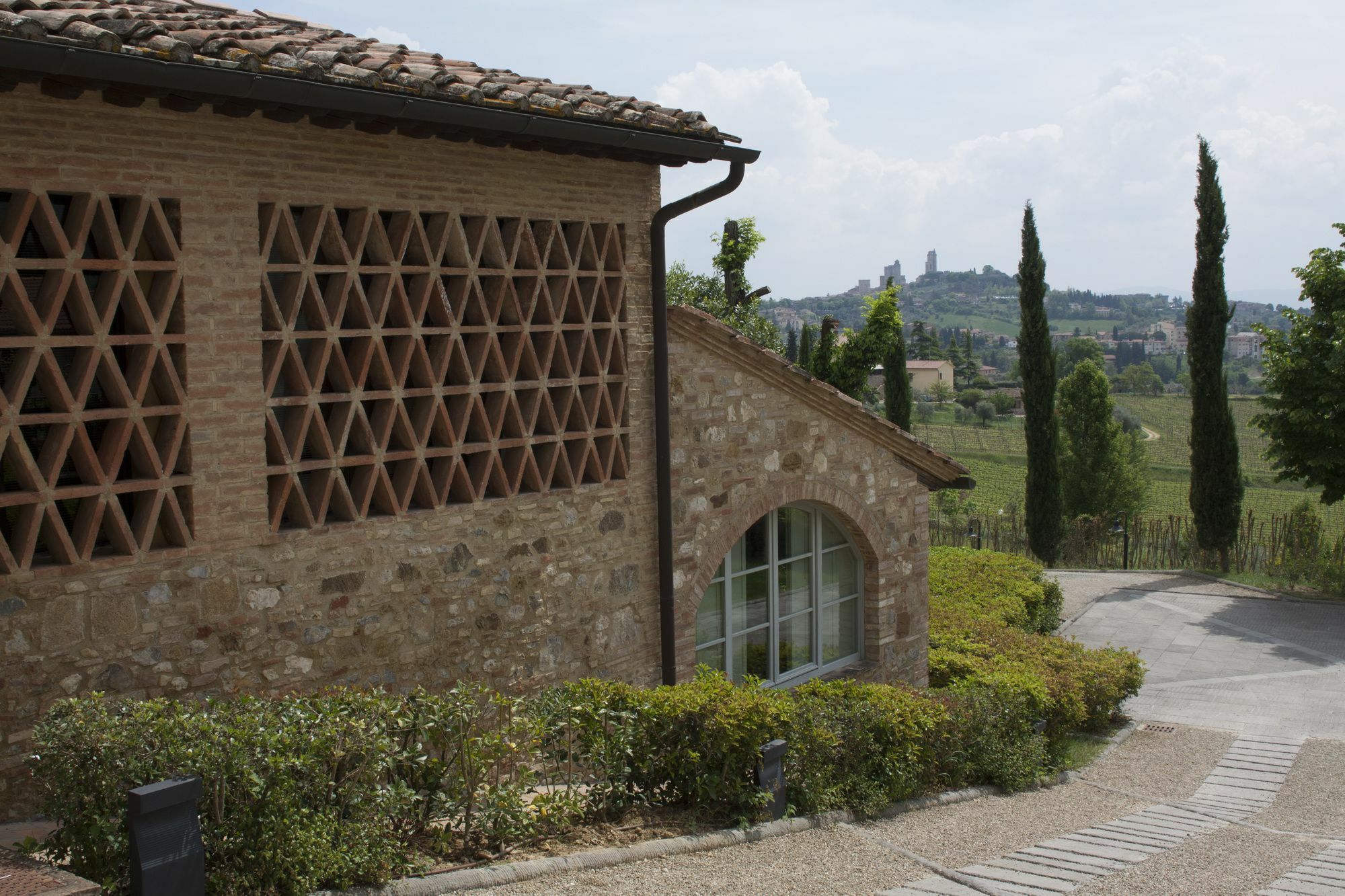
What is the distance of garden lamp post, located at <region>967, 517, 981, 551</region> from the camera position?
90.2 feet

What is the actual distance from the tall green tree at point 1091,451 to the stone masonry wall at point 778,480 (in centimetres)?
2545

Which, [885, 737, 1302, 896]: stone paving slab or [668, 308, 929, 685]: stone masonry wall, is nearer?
[885, 737, 1302, 896]: stone paving slab

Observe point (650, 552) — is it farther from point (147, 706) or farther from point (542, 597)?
point (147, 706)

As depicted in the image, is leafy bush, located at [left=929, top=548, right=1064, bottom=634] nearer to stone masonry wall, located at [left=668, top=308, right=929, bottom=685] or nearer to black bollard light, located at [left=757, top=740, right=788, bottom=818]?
stone masonry wall, located at [left=668, top=308, right=929, bottom=685]

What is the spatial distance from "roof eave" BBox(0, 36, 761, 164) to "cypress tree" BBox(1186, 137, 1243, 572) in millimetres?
18718

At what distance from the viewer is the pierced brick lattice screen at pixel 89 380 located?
5.32m

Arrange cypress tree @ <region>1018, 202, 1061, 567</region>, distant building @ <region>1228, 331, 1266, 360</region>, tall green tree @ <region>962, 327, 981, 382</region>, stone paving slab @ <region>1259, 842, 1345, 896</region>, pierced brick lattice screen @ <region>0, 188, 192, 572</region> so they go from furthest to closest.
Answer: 1. distant building @ <region>1228, 331, 1266, 360</region>
2. tall green tree @ <region>962, 327, 981, 382</region>
3. cypress tree @ <region>1018, 202, 1061, 567</region>
4. stone paving slab @ <region>1259, 842, 1345, 896</region>
5. pierced brick lattice screen @ <region>0, 188, 192, 572</region>

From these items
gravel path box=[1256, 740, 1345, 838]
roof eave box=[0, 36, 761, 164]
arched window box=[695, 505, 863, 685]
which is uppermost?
roof eave box=[0, 36, 761, 164]

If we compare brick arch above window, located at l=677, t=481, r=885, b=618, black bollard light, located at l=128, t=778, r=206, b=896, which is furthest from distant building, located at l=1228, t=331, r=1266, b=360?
black bollard light, located at l=128, t=778, r=206, b=896

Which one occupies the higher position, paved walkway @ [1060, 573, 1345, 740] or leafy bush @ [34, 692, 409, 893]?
leafy bush @ [34, 692, 409, 893]

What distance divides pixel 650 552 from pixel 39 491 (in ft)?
14.1

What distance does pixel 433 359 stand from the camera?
7086 millimetres

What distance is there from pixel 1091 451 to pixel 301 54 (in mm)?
33235

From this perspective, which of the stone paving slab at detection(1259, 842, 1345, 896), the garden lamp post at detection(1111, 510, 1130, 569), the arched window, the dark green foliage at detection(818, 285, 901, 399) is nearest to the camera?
the stone paving slab at detection(1259, 842, 1345, 896)
